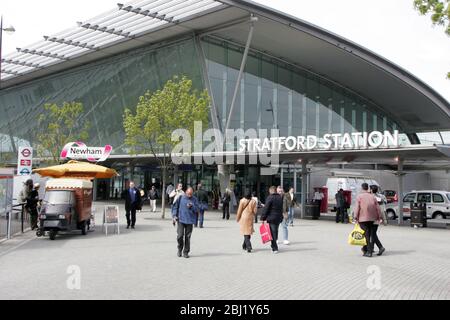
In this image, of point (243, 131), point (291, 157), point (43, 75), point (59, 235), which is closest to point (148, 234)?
point (59, 235)

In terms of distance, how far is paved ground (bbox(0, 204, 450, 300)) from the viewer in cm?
791

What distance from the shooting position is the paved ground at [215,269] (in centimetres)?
791

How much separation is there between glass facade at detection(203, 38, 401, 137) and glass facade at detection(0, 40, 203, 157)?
1.82 m

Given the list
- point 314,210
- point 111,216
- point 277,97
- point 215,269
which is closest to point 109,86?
point 277,97

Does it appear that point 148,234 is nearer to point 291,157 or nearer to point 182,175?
point 291,157

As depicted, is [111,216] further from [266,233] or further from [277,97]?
[277,97]

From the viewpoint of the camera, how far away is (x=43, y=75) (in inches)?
1902

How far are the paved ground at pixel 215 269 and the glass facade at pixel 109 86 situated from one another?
21.5 metres

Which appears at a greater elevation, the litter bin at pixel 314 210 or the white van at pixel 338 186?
the white van at pixel 338 186

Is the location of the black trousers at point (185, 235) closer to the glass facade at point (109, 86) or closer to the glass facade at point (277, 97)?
the glass facade at point (277, 97)
